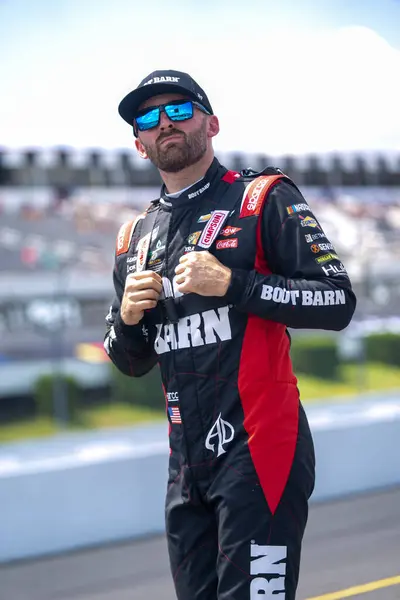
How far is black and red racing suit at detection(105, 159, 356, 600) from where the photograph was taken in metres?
2.12

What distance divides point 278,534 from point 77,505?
3.44m

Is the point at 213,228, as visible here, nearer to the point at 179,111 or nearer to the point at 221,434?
the point at 179,111

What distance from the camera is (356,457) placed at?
6.71 m

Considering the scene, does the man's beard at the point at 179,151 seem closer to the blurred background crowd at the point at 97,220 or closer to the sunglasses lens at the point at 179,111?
the sunglasses lens at the point at 179,111

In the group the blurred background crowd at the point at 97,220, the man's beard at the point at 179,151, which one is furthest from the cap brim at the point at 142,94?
the blurred background crowd at the point at 97,220

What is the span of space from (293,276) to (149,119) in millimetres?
555

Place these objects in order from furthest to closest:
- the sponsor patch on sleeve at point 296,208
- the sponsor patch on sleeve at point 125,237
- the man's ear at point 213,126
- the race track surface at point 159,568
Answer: the race track surface at point 159,568
the sponsor patch on sleeve at point 125,237
the man's ear at point 213,126
the sponsor patch on sleeve at point 296,208

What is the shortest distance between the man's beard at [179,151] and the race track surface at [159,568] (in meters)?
2.79

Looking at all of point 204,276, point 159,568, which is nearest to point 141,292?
point 204,276

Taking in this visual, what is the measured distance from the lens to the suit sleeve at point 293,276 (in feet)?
6.97

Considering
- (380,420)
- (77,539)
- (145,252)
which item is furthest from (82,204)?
(145,252)

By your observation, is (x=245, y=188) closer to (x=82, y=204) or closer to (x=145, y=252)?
(x=145, y=252)

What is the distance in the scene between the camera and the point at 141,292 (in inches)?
87.2

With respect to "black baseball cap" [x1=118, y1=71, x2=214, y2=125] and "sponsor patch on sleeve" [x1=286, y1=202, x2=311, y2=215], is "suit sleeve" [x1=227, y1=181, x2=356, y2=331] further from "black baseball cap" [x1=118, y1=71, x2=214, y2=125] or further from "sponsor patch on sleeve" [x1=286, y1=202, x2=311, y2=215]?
"black baseball cap" [x1=118, y1=71, x2=214, y2=125]
